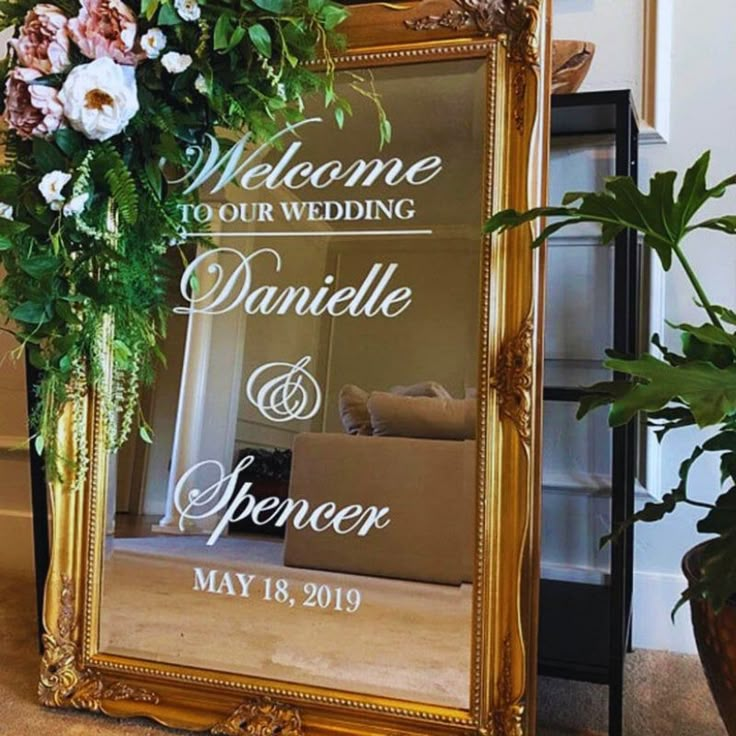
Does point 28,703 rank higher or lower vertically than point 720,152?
lower

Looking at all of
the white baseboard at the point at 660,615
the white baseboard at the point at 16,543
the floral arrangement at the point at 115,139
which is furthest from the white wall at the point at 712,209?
the white baseboard at the point at 16,543

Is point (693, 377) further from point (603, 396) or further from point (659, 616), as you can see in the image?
point (659, 616)

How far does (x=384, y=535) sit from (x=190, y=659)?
0.96ft

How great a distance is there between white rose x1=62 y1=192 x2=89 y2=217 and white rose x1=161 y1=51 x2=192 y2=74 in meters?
0.18

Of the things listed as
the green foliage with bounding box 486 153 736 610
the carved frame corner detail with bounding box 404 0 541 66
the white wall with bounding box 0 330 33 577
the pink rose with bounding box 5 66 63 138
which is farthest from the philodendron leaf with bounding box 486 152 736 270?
the white wall with bounding box 0 330 33 577

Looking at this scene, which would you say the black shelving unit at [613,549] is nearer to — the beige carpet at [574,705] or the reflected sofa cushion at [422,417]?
the beige carpet at [574,705]

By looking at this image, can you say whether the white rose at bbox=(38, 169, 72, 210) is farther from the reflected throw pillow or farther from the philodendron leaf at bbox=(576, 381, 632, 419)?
the philodendron leaf at bbox=(576, 381, 632, 419)

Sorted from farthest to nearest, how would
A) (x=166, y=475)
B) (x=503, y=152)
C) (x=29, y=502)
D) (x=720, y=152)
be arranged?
(x=29, y=502) → (x=720, y=152) → (x=166, y=475) → (x=503, y=152)

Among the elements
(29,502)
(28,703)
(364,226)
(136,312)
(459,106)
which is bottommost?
(28,703)

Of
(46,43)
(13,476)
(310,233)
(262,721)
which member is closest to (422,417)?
(310,233)

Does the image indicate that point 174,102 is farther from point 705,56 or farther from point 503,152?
point 705,56

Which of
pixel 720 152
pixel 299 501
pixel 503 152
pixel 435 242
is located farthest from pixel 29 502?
pixel 720 152

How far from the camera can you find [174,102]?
2.90 feet

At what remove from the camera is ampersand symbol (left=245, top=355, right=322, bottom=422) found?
880mm
